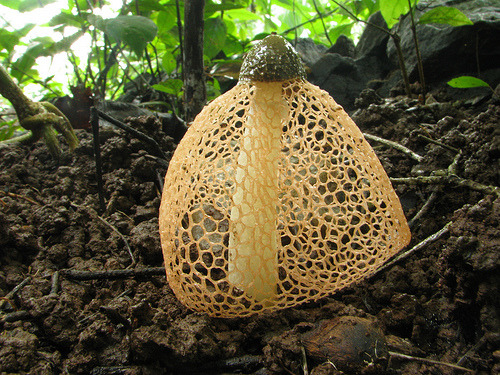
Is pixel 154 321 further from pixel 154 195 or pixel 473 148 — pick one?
pixel 473 148

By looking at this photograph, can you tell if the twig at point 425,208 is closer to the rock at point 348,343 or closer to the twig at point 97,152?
the rock at point 348,343

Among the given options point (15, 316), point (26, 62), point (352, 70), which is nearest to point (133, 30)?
point (15, 316)

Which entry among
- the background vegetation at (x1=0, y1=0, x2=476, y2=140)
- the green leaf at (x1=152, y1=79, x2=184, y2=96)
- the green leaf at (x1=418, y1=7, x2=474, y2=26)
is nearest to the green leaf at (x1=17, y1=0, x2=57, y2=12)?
the background vegetation at (x1=0, y1=0, x2=476, y2=140)

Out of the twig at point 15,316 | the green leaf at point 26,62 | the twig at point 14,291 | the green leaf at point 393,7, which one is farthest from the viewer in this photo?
the green leaf at point 26,62

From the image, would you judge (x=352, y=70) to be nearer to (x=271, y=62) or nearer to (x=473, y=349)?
(x=271, y=62)

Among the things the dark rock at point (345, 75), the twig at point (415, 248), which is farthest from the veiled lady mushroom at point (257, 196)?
the dark rock at point (345, 75)

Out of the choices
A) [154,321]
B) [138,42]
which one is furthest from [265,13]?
[154,321]

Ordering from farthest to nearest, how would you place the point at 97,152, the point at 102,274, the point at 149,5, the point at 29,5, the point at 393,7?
the point at 149,5 → the point at 29,5 → the point at 393,7 → the point at 97,152 → the point at 102,274

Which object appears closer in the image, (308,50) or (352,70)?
(352,70)
